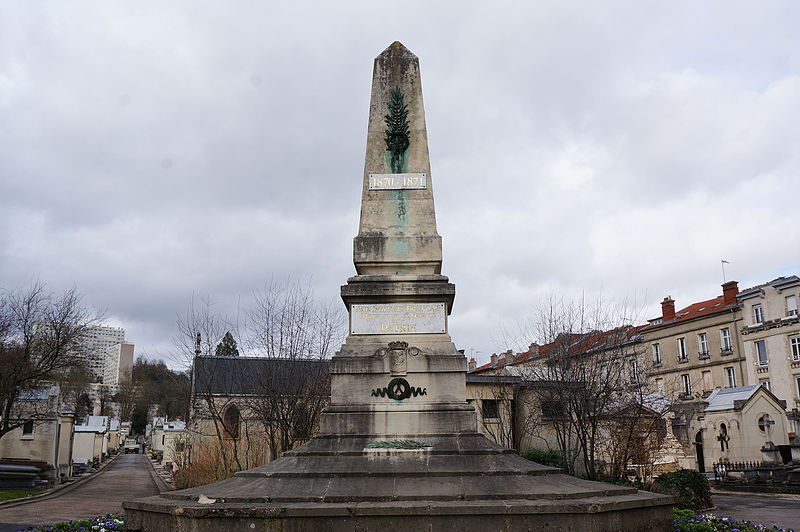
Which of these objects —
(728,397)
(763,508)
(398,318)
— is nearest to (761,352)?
(728,397)

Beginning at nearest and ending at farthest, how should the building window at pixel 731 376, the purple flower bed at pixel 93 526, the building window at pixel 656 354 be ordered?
the purple flower bed at pixel 93 526, the building window at pixel 731 376, the building window at pixel 656 354

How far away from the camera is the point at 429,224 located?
1242cm

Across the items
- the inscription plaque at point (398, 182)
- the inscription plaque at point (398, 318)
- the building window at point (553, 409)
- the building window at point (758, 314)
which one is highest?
the building window at point (758, 314)

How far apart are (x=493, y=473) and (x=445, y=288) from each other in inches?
130

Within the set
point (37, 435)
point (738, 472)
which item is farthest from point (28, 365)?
point (738, 472)

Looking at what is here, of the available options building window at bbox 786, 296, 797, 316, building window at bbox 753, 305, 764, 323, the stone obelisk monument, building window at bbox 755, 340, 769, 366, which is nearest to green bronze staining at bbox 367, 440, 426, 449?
the stone obelisk monument

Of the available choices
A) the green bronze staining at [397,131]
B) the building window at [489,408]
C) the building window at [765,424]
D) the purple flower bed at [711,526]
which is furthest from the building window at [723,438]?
the green bronze staining at [397,131]

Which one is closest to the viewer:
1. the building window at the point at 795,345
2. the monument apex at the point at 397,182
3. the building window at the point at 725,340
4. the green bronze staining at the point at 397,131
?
the monument apex at the point at 397,182

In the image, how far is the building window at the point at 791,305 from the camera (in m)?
44.7

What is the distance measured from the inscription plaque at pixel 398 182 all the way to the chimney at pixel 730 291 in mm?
44846

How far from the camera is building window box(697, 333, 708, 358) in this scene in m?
51.6

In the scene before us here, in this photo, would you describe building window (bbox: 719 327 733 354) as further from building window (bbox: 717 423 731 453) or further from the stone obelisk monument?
the stone obelisk monument

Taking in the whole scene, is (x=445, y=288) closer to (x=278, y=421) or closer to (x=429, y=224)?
(x=429, y=224)

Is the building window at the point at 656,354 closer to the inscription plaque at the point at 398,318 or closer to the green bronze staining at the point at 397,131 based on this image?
the green bronze staining at the point at 397,131
